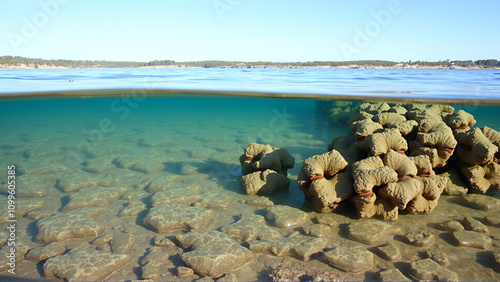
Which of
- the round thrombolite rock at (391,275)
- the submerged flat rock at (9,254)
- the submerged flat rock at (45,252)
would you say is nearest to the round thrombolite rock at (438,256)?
the round thrombolite rock at (391,275)

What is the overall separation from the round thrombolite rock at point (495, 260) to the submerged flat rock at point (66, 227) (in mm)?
5284

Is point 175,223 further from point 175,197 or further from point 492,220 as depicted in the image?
point 492,220

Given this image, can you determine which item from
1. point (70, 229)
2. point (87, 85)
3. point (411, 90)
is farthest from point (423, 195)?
point (87, 85)

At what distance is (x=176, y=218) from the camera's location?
4.47 metres

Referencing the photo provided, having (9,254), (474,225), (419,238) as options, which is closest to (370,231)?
(419,238)

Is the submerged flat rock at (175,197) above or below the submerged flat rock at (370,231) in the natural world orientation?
above

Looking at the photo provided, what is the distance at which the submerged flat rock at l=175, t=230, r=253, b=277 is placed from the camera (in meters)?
3.27

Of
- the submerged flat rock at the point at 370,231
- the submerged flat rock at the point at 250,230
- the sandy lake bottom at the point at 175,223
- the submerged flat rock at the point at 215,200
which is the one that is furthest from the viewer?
the submerged flat rock at the point at 215,200

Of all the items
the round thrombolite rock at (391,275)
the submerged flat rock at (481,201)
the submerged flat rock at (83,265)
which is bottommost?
the submerged flat rock at (481,201)

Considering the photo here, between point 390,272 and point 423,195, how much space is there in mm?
2071

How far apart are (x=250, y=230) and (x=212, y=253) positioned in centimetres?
86

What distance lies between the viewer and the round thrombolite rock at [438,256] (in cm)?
339

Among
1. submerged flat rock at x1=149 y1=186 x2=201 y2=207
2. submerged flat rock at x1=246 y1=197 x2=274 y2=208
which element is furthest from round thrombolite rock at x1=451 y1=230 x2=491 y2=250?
submerged flat rock at x1=149 y1=186 x2=201 y2=207

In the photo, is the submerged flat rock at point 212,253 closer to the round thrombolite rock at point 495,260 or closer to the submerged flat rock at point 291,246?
the submerged flat rock at point 291,246
